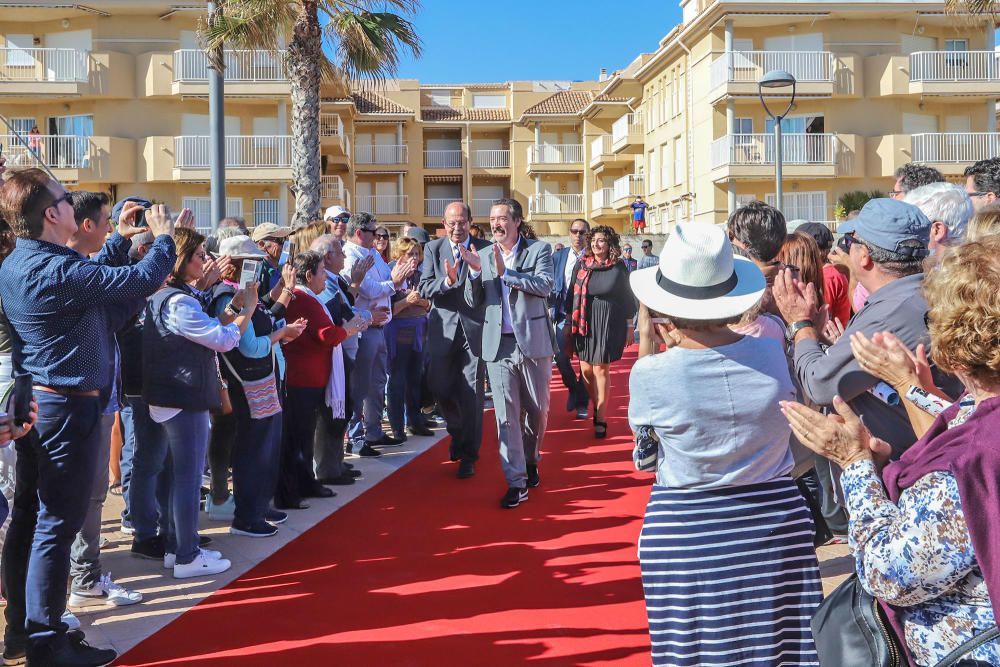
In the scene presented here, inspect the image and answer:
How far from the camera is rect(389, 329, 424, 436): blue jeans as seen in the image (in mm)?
10336

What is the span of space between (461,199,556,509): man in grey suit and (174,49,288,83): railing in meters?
24.2

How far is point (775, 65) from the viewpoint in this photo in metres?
33.0

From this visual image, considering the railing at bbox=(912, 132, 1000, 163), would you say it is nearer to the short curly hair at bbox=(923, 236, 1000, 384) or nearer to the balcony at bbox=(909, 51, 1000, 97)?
the balcony at bbox=(909, 51, 1000, 97)

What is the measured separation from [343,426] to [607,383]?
10.6 feet

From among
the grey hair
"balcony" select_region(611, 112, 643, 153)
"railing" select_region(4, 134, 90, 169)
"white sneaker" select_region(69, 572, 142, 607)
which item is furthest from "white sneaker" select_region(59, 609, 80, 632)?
"balcony" select_region(611, 112, 643, 153)

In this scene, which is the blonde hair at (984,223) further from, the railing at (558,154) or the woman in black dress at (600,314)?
the railing at (558,154)

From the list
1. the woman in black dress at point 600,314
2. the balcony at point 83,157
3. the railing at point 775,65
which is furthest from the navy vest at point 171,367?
the railing at point 775,65

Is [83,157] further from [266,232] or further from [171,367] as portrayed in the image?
[171,367]

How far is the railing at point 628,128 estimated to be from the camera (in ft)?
144

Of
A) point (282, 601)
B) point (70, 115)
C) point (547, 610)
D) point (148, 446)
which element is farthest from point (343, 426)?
point (70, 115)

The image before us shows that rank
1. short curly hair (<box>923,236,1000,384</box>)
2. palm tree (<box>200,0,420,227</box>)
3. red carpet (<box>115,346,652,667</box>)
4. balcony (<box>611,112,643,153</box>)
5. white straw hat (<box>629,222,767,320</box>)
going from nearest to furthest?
short curly hair (<box>923,236,1000,384</box>) → white straw hat (<box>629,222,767,320</box>) → red carpet (<box>115,346,652,667</box>) → palm tree (<box>200,0,420,227</box>) → balcony (<box>611,112,643,153</box>)

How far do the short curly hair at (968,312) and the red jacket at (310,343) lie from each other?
553 cm

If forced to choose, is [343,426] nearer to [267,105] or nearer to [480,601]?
[480,601]

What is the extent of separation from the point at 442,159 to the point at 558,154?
24.3 feet
